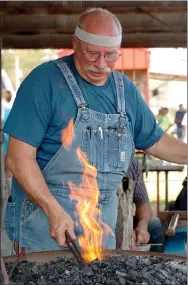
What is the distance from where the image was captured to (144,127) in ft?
9.82

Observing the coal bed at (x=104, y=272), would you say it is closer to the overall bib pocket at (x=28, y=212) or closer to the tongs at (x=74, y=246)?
the tongs at (x=74, y=246)

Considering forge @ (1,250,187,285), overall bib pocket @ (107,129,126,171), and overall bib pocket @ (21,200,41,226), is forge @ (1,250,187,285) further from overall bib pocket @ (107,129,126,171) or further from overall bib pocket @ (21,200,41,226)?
overall bib pocket @ (107,129,126,171)

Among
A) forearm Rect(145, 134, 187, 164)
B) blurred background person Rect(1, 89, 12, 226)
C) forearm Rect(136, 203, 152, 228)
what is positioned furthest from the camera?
blurred background person Rect(1, 89, 12, 226)

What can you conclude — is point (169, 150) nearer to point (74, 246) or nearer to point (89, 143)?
point (89, 143)

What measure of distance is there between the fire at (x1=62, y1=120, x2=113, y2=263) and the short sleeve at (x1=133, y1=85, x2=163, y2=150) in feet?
1.40

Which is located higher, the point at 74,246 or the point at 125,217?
the point at 74,246

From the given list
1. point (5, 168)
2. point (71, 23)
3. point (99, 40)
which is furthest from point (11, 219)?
point (5, 168)

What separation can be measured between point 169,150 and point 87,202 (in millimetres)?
603

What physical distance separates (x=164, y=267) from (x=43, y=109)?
878 mm

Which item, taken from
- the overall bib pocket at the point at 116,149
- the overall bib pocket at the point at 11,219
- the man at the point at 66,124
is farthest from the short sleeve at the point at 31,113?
the overall bib pocket at the point at 11,219

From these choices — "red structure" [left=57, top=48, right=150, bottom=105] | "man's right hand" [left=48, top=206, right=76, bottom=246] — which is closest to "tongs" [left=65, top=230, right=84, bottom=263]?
"man's right hand" [left=48, top=206, right=76, bottom=246]

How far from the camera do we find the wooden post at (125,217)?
3725mm

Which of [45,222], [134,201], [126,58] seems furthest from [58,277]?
[126,58]

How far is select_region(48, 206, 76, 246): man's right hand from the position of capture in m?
2.27
